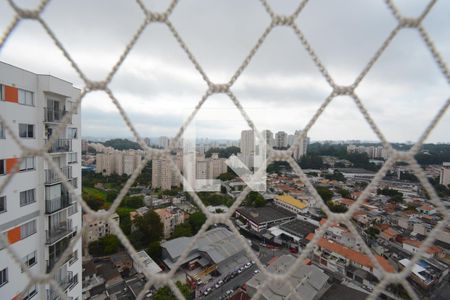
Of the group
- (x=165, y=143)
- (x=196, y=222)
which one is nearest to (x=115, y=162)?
(x=196, y=222)

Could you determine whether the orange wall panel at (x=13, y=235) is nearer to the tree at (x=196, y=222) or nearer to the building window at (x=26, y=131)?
the building window at (x=26, y=131)

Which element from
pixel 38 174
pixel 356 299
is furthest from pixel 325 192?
pixel 38 174

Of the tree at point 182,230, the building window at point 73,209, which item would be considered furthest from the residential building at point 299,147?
the tree at point 182,230

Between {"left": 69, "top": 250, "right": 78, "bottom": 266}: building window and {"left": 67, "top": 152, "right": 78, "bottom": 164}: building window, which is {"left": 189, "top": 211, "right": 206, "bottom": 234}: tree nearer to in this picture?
{"left": 69, "top": 250, "right": 78, "bottom": 266}: building window

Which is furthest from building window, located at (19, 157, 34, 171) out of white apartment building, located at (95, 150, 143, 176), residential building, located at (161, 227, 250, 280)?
white apartment building, located at (95, 150, 143, 176)

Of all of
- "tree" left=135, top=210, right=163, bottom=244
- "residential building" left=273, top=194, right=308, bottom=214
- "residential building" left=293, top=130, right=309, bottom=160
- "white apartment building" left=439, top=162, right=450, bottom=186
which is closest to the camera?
"residential building" left=293, top=130, right=309, bottom=160

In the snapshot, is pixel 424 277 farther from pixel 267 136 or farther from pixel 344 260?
pixel 267 136

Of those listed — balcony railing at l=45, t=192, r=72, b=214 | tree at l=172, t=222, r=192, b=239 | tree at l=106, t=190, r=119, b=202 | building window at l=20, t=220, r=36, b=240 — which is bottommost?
tree at l=172, t=222, r=192, b=239
